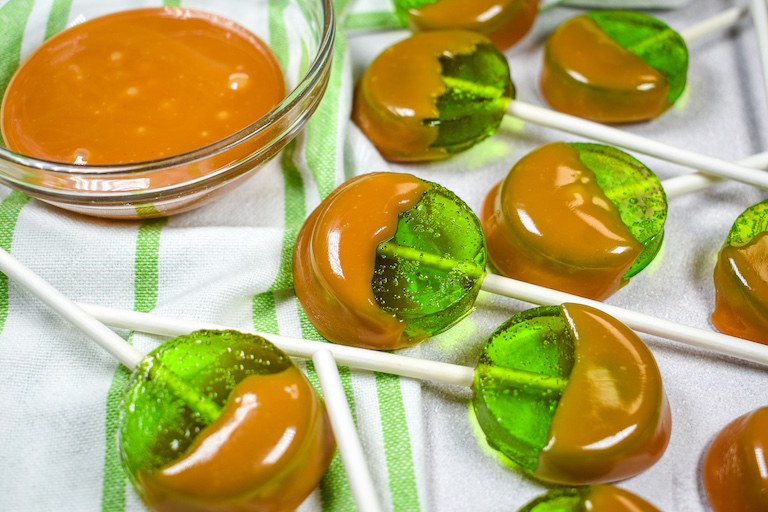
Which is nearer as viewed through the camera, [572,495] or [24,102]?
[572,495]

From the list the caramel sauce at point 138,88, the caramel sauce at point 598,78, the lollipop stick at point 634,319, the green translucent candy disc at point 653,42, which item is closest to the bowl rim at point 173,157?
the caramel sauce at point 138,88

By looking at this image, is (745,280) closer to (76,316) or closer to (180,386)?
(180,386)

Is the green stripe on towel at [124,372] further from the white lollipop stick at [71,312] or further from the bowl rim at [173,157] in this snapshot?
the bowl rim at [173,157]

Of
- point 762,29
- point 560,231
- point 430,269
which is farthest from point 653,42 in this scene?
point 430,269

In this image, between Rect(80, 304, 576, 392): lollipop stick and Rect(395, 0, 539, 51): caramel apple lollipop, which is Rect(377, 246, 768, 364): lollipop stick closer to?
Rect(80, 304, 576, 392): lollipop stick

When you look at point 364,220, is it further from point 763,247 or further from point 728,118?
point 728,118

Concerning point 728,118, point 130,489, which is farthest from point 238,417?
point 728,118
